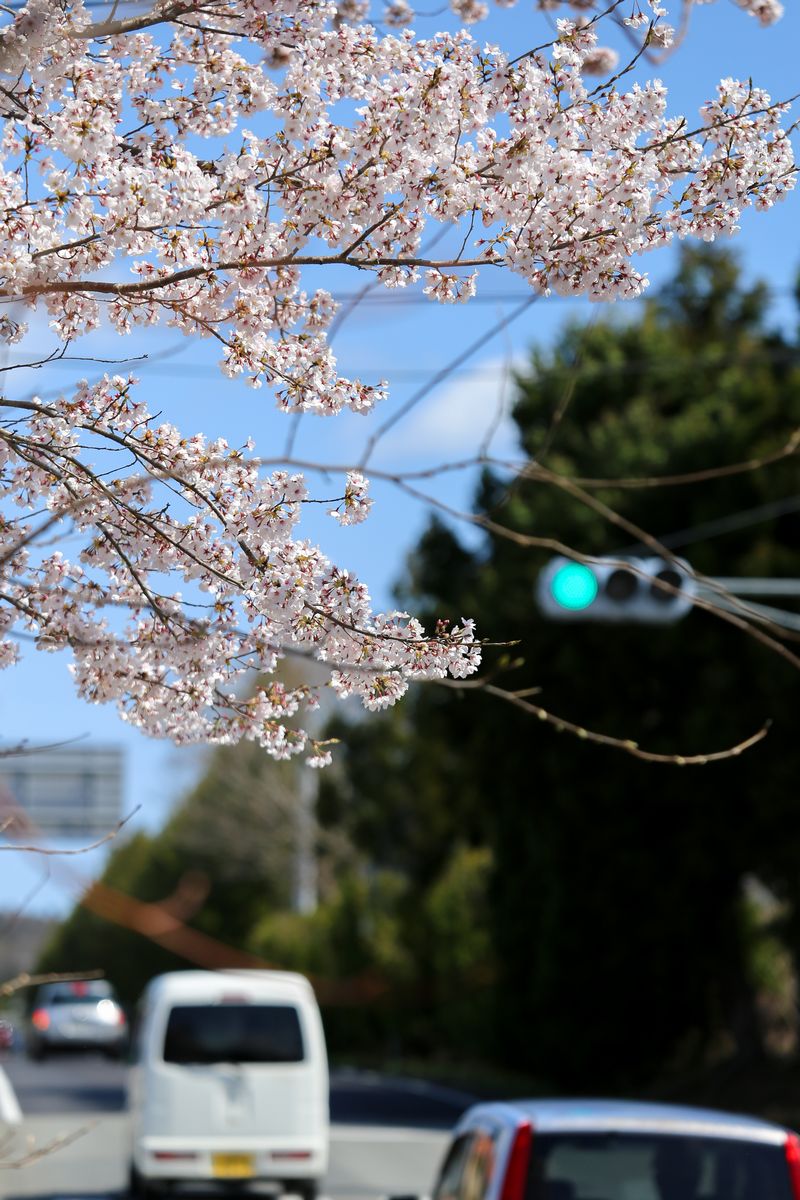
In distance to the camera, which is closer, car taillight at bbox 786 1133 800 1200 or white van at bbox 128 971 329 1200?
car taillight at bbox 786 1133 800 1200

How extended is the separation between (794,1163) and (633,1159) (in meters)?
0.54

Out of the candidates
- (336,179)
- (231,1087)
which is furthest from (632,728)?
(336,179)

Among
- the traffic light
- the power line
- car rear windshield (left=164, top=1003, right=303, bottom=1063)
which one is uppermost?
the power line

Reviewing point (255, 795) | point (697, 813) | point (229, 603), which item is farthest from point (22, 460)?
point (255, 795)

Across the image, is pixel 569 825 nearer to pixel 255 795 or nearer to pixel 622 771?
pixel 622 771

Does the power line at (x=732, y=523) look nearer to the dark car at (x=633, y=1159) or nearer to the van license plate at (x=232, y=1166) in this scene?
the van license plate at (x=232, y=1166)

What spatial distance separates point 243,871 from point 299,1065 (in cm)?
5237

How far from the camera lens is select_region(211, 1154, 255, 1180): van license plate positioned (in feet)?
55.9

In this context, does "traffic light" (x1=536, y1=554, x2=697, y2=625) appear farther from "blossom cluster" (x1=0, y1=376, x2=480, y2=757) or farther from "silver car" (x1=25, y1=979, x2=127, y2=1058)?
"silver car" (x1=25, y1=979, x2=127, y2=1058)

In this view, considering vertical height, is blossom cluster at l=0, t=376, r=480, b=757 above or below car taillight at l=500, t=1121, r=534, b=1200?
above

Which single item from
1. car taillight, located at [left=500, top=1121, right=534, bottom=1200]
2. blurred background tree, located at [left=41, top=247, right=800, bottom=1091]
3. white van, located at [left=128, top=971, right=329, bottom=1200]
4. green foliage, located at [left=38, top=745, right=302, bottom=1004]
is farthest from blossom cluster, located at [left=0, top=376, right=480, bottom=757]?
green foliage, located at [left=38, top=745, right=302, bottom=1004]

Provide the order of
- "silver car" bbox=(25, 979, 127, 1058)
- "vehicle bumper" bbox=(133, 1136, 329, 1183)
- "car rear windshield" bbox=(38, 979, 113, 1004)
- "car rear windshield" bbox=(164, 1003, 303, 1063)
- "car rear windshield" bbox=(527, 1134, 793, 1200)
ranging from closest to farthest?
1. "car rear windshield" bbox=(527, 1134, 793, 1200)
2. "vehicle bumper" bbox=(133, 1136, 329, 1183)
3. "car rear windshield" bbox=(164, 1003, 303, 1063)
4. "silver car" bbox=(25, 979, 127, 1058)
5. "car rear windshield" bbox=(38, 979, 113, 1004)

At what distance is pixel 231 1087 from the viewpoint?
57.0 feet

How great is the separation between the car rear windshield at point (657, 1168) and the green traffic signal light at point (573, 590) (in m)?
8.16
